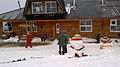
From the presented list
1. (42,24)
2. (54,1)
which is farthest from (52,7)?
(42,24)

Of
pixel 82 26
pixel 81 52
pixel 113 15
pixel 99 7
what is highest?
pixel 99 7

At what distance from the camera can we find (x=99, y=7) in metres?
18.5

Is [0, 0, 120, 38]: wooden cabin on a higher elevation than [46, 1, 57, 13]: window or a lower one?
lower

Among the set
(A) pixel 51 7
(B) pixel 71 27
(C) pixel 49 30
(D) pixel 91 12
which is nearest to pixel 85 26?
(B) pixel 71 27

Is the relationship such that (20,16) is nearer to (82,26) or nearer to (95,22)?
(82,26)

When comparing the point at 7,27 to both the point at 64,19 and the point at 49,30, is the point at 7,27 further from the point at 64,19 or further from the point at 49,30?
the point at 64,19

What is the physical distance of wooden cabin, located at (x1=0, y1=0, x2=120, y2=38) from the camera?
55.0 ft

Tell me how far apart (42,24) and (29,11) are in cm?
274

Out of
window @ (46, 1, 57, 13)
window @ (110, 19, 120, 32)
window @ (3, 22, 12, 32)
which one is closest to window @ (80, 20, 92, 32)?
window @ (110, 19, 120, 32)

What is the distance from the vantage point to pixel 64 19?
16.6 metres

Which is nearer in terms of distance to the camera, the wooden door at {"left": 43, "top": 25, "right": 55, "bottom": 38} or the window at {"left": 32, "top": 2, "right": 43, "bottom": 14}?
the wooden door at {"left": 43, "top": 25, "right": 55, "bottom": 38}

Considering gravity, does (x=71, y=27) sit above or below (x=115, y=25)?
below

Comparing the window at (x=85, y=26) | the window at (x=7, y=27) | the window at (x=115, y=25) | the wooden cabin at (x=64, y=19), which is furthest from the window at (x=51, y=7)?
the window at (x=115, y=25)

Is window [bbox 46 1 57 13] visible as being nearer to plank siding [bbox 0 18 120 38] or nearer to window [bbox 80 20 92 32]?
plank siding [bbox 0 18 120 38]
